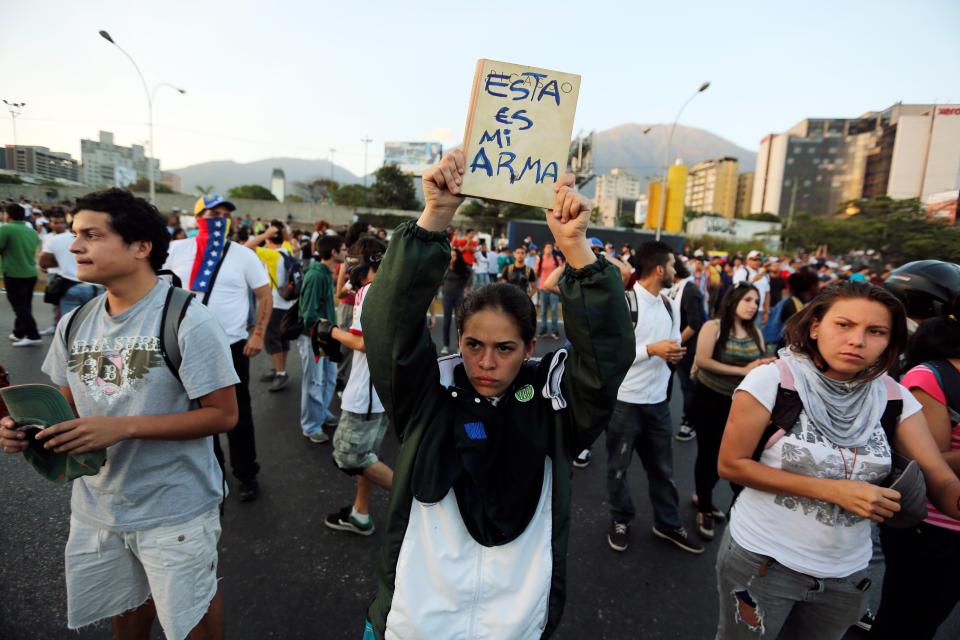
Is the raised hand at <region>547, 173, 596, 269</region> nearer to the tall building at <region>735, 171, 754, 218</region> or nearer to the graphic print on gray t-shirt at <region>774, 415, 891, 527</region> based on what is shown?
the graphic print on gray t-shirt at <region>774, 415, 891, 527</region>

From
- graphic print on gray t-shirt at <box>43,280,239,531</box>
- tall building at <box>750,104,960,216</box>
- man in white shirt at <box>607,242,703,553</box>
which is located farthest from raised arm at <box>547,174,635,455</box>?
tall building at <box>750,104,960,216</box>

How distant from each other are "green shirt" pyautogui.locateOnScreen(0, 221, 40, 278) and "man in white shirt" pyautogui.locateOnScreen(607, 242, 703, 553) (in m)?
8.21

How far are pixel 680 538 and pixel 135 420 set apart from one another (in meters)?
3.31

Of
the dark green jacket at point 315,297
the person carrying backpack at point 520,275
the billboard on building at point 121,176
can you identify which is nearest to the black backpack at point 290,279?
the dark green jacket at point 315,297

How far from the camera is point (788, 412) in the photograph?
1.74m

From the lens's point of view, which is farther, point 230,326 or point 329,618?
point 230,326

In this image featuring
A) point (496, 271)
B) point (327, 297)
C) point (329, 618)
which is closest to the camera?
point (329, 618)

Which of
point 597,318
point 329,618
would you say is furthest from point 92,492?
point 597,318

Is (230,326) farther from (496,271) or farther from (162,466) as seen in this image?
(496,271)

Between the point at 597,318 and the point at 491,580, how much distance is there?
80cm

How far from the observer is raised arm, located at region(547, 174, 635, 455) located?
1269 millimetres

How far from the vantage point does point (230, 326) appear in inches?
147

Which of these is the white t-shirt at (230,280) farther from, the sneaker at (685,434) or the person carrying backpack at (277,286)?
the sneaker at (685,434)

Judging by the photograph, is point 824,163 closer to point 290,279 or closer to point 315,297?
point 290,279
